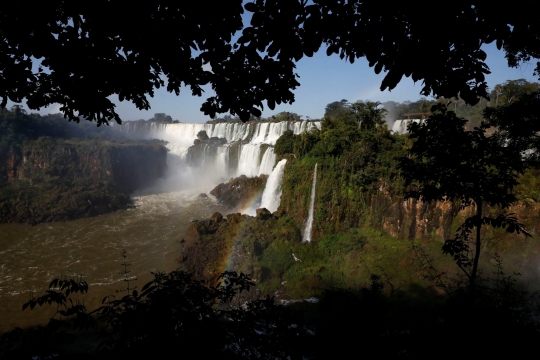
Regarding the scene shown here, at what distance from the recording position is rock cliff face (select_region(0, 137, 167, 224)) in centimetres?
2483

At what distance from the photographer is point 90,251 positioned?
17578 mm

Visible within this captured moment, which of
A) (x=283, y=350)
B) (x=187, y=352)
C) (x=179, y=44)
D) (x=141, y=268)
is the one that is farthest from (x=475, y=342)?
(x=141, y=268)

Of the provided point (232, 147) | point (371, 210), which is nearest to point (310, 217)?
point (371, 210)

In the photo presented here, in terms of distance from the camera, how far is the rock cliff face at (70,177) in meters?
24.8

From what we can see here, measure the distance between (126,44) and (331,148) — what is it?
15.4 m

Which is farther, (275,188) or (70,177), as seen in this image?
→ (70,177)

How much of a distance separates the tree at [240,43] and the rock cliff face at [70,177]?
→ 2730 cm

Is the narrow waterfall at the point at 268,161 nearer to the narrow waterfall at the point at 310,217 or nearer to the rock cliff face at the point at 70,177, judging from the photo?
the narrow waterfall at the point at 310,217

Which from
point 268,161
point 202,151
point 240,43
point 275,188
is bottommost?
point 275,188

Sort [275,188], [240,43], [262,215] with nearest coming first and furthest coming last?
[240,43] → [262,215] → [275,188]

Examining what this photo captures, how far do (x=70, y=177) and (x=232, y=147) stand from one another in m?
19.2

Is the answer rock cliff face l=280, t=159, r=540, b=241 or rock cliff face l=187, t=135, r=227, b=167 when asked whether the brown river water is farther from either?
rock cliff face l=187, t=135, r=227, b=167

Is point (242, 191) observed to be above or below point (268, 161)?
below

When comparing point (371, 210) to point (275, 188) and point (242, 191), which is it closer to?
point (275, 188)
